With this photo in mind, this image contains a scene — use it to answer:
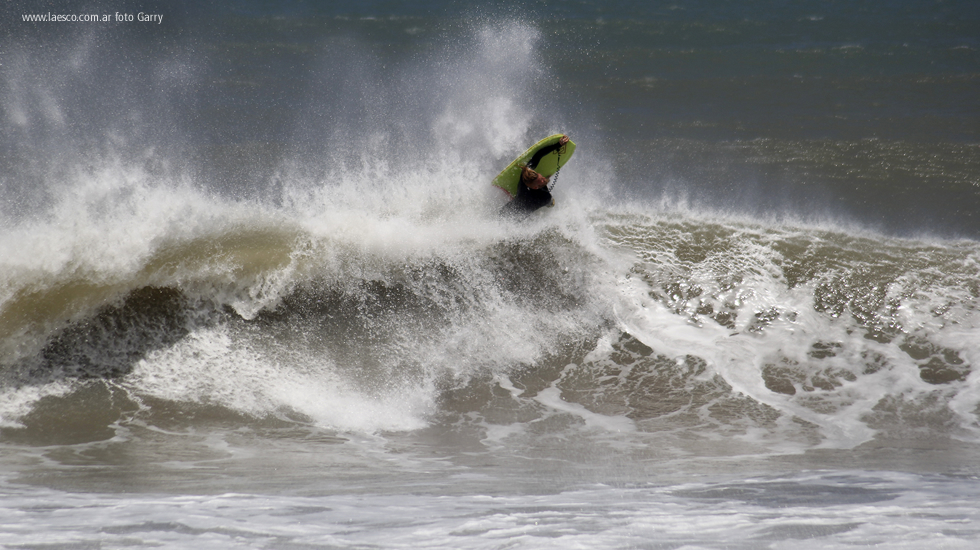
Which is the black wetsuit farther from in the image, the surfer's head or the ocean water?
the ocean water

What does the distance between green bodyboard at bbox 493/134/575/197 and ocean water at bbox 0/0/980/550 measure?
299mm

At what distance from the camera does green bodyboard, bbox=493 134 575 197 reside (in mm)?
9531

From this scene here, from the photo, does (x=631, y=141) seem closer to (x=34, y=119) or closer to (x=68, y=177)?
(x=68, y=177)

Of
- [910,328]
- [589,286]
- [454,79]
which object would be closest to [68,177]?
[454,79]

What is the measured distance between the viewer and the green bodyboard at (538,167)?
9.53 m

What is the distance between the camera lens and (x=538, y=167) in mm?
9781

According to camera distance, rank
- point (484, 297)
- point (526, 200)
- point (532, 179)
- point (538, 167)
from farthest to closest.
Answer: point (538, 167)
point (526, 200)
point (532, 179)
point (484, 297)

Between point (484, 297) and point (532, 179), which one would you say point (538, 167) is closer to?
point (532, 179)

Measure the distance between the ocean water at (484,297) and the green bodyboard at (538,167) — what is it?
11.8 inches

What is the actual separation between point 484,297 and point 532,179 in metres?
2.05

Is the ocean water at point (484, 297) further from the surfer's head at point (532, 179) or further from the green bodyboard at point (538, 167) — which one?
the surfer's head at point (532, 179)

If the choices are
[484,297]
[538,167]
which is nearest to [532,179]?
[538,167]

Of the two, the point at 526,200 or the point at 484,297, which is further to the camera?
the point at 526,200

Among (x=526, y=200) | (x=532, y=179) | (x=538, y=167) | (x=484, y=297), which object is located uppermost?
(x=538, y=167)
